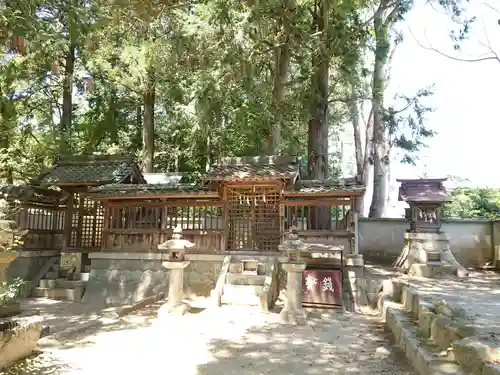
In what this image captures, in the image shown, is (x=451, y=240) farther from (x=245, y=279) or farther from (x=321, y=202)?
(x=245, y=279)

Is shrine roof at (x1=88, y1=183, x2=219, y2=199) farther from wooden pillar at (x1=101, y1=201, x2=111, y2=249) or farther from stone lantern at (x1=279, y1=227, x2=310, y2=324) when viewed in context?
stone lantern at (x1=279, y1=227, x2=310, y2=324)

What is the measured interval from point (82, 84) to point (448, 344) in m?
20.4

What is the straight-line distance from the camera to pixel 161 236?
522 inches

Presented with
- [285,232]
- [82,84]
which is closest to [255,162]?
[285,232]

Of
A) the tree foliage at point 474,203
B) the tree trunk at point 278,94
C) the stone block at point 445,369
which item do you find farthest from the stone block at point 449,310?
the tree foliage at point 474,203

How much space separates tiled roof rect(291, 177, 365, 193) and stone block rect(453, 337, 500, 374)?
24.1 ft

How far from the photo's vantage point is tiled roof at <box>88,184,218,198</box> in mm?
12906

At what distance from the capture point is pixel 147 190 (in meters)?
13.2

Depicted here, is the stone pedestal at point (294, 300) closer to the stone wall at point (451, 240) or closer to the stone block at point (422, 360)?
the stone block at point (422, 360)

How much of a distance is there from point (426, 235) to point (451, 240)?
306 centimetres

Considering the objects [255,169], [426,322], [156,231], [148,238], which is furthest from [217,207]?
[426,322]

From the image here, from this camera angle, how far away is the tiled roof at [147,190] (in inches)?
508

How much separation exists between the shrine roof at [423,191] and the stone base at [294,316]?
7116 millimetres

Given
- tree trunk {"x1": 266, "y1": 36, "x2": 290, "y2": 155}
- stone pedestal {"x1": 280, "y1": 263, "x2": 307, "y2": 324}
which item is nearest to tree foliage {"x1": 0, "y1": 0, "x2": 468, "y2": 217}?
tree trunk {"x1": 266, "y1": 36, "x2": 290, "y2": 155}
